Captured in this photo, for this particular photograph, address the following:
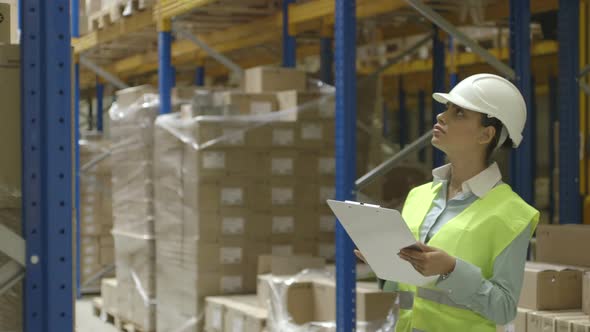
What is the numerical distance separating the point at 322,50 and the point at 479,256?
19.7 ft

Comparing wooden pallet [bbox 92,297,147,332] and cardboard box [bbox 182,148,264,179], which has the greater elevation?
cardboard box [bbox 182,148,264,179]

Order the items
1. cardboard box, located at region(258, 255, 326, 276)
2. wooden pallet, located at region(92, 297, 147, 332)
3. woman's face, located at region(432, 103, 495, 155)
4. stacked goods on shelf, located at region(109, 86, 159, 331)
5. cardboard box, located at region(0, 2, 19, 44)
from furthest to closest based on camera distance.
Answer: wooden pallet, located at region(92, 297, 147, 332) → stacked goods on shelf, located at region(109, 86, 159, 331) → cardboard box, located at region(258, 255, 326, 276) → cardboard box, located at region(0, 2, 19, 44) → woman's face, located at region(432, 103, 495, 155)

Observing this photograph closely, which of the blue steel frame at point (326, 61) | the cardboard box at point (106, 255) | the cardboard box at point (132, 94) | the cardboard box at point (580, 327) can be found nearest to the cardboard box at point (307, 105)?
the blue steel frame at point (326, 61)

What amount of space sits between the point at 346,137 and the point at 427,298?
7.71ft

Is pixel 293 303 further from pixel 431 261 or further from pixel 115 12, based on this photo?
pixel 115 12

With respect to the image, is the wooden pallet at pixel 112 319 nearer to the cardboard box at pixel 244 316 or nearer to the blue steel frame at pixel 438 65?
the cardboard box at pixel 244 316

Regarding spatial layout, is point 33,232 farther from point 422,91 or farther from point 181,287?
point 422,91

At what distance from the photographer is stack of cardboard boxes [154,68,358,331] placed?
752 centimetres

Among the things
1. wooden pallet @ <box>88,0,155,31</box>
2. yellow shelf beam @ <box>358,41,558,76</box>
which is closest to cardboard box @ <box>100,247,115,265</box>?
wooden pallet @ <box>88,0,155,31</box>

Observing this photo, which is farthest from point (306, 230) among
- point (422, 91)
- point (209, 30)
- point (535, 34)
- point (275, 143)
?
point (422, 91)

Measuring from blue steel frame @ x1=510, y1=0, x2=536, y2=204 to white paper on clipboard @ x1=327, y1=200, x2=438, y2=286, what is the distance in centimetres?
271

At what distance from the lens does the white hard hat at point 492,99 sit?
319 centimetres

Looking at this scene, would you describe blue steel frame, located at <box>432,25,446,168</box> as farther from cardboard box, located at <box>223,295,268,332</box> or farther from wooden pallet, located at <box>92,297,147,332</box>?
wooden pallet, located at <box>92,297,147,332</box>

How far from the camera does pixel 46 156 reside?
323 cm
